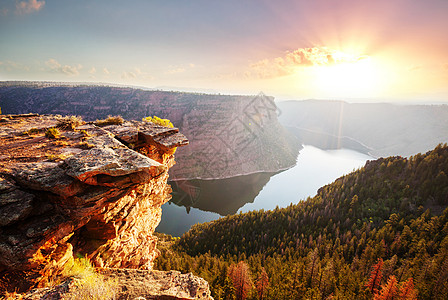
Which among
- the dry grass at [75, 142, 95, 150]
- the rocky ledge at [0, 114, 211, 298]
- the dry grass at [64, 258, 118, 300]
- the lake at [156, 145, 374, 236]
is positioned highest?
the dry grass at [75, 142, 95, 150]

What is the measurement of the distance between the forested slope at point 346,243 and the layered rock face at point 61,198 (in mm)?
12101

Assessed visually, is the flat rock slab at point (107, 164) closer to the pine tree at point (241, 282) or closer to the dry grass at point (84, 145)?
the dry grass at point (84, 145)

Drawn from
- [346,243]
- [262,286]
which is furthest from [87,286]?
[346,243]

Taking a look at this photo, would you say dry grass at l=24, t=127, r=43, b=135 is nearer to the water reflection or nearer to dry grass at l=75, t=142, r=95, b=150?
dry grass at l=75, t=142, r=95, b=150

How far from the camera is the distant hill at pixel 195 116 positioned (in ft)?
270

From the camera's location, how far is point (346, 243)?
2841cm

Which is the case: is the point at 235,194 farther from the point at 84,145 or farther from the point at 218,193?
the point at 84,145

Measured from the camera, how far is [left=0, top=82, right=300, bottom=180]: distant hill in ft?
270

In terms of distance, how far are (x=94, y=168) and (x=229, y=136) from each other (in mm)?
89250

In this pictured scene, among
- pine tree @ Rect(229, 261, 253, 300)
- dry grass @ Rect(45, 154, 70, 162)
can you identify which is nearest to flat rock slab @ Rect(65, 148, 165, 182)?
dry grass @ Rect(45, 154, 70, 162)

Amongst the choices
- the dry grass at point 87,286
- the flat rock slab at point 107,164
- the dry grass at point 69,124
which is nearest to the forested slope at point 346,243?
the dry grass at point 87,286

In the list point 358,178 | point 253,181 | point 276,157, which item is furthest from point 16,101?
point 358,178

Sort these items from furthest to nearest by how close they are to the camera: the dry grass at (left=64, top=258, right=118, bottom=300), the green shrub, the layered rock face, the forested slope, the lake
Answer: the lake < the forested slope < the green shrub < the layered rock face < the dry grass at (left=64, top=258, right=118, bottom=300)

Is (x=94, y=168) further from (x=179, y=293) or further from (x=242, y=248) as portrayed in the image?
(x=242, y=248)
